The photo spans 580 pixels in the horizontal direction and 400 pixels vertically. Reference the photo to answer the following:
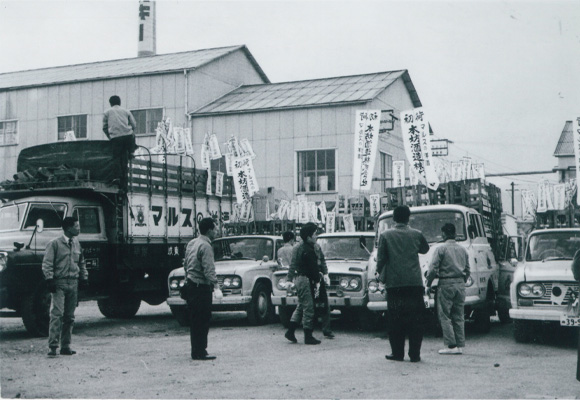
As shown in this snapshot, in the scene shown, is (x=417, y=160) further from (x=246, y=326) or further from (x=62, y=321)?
(x=62, y=321)

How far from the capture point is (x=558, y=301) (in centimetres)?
972

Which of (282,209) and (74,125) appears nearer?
(282,209)

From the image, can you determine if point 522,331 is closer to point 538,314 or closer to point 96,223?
point 538,314

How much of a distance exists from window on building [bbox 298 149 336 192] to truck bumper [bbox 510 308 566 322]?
16452mm

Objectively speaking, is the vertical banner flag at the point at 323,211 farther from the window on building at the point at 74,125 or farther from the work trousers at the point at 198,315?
the window on building at the point at 74,125

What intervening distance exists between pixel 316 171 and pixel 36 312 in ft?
53.0

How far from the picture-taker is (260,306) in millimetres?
13531

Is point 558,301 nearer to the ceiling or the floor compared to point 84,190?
nearer to the floor

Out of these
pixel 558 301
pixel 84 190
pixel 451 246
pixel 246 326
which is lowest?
pixel 246 326

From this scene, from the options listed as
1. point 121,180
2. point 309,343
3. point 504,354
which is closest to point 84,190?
point 121,180

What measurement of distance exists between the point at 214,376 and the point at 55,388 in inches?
67.2

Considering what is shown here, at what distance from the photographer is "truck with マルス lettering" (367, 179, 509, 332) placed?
11172mm

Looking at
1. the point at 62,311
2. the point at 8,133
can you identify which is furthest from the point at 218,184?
the point at 8,133

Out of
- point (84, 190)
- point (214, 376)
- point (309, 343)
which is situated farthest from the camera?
point (84, 190)
